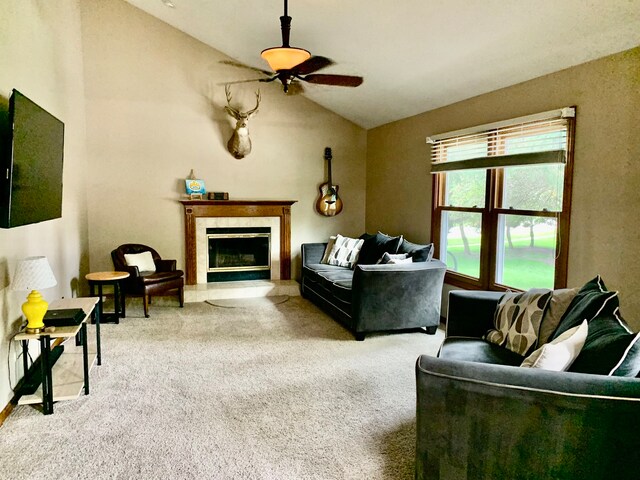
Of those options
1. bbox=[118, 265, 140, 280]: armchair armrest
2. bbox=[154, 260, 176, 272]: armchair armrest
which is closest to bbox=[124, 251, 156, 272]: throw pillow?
bbox=[154, 260, 176, 272]: armchair armrest

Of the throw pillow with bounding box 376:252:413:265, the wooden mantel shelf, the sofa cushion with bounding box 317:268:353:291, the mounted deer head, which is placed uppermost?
the mounted deer head

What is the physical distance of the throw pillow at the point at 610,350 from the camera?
63.9 inches

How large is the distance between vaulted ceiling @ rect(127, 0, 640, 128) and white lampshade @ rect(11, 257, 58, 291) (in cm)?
287

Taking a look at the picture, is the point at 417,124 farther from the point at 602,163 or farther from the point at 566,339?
the point at 566,339

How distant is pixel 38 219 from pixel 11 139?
0.82 m

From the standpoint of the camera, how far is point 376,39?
3975 mm

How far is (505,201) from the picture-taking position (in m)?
4.05

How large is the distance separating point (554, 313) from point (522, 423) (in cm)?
104

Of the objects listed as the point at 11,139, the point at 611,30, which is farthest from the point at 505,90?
the point at 11,139

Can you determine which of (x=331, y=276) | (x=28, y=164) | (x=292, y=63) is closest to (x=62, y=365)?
(x=28, y=164)

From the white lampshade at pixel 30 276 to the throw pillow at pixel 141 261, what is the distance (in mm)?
2478

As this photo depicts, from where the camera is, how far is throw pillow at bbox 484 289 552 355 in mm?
2508

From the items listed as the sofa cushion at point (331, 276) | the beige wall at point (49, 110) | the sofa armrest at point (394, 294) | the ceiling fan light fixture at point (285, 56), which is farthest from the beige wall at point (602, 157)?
the beige wall at point (49, 110)

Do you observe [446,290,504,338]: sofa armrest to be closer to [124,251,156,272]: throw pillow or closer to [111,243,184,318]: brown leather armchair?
[111,243,184,318]: brown leather armchair
